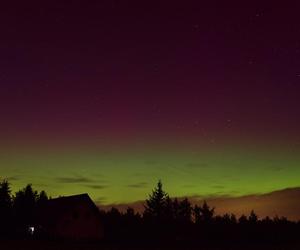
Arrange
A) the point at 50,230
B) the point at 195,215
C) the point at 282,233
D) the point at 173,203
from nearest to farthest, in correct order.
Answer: the point at 50,230
the point at 282,233
the point at 173,203
the point at 195,215

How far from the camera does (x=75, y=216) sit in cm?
6062

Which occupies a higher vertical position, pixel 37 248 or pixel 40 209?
pixel 40 209

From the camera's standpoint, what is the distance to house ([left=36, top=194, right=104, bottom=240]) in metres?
58.6

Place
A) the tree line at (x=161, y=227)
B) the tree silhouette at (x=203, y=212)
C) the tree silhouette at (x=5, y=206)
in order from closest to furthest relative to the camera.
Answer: the tree line at (x=161, y=227)
the tree silhouette at (x=5, y=206)
the tree silhouette at (x=203, y=212)

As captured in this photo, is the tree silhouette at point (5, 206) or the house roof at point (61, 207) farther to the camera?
the tree silhouette at point (5, 206)

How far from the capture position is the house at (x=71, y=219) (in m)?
58.6

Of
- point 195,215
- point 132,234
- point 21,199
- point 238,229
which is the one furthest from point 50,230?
point 195,215

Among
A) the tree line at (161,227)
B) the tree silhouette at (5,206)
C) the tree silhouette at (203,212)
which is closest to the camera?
the tree line at (161,227)

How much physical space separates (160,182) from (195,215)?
98.1ft

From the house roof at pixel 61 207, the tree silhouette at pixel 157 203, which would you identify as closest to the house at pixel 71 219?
the house roof at pixel 61 207

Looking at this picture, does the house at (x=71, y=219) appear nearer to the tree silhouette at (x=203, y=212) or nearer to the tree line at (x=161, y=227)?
the tree line at (x=161, y=227)

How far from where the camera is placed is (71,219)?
60.1m

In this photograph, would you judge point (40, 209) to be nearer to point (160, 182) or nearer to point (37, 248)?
point (37, 248)

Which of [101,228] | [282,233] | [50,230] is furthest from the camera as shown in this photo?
[282,233]
